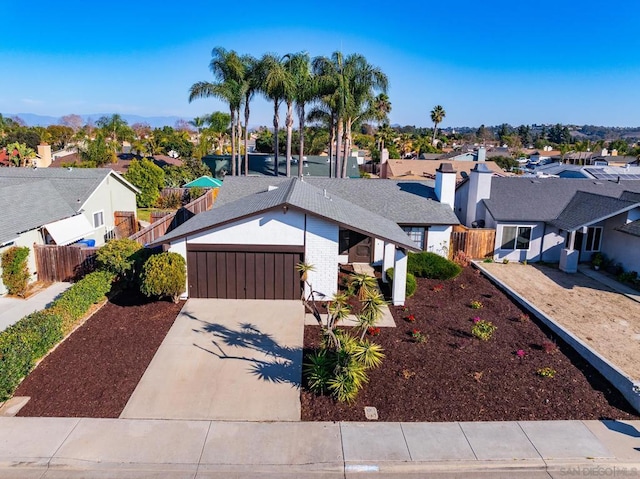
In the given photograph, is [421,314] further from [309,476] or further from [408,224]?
[309,476]

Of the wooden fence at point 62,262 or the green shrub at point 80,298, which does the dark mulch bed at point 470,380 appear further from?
the wooden fence at point 62,262

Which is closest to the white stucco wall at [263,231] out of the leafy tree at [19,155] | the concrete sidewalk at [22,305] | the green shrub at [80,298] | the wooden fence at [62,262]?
the green shrub at [80,298]

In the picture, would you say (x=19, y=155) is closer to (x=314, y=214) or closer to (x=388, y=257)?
(x=314, y=214)

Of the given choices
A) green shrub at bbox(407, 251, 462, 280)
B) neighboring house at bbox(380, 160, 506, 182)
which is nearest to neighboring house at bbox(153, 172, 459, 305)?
green shrub at bbox(407, 251, 462, 280)

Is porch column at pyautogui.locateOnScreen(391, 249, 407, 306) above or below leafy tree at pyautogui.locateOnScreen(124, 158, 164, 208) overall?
below

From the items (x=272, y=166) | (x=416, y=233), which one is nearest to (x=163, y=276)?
(x=416, y=233)

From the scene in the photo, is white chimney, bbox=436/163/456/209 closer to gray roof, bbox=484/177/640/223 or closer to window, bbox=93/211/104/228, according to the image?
gray roof, bbox=484/177/640/223

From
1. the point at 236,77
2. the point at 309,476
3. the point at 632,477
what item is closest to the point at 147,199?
the point at 236,77
